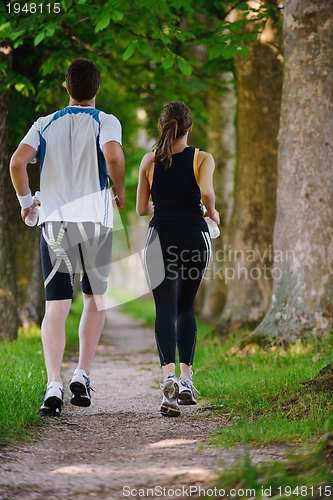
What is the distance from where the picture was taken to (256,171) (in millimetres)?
10469

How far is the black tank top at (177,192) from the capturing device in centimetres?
518

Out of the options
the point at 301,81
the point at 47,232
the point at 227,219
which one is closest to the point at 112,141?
the point at 47,232

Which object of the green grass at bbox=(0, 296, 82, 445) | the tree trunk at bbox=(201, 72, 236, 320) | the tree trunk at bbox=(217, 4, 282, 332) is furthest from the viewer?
the tree trunk at bbox=(201, 72, 236, 320)

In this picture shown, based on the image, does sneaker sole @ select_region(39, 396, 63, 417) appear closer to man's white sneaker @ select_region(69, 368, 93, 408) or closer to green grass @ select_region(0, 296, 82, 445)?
green grass @ select_region(0, 296, 82, 445)

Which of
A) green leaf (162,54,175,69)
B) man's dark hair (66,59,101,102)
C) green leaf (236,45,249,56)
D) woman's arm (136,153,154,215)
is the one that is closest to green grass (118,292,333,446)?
woman's arm (136,153,154,215)

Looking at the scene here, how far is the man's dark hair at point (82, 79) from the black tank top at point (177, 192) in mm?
731

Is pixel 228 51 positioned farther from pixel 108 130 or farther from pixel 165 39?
pixel 108 130

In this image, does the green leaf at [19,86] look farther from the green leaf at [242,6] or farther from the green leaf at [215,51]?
the green leaf at [242,6]

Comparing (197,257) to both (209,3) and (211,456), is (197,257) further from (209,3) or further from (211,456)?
(209,3)

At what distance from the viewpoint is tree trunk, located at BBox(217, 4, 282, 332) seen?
10383 mm

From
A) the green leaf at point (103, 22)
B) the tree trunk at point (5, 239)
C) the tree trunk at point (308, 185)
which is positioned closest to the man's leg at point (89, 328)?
the tree trunk at point (308, 185)

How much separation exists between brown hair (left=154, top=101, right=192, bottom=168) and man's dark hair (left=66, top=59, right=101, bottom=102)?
58 cm

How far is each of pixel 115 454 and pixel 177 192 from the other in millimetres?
2030

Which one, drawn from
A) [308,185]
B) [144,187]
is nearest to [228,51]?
[308,185]
